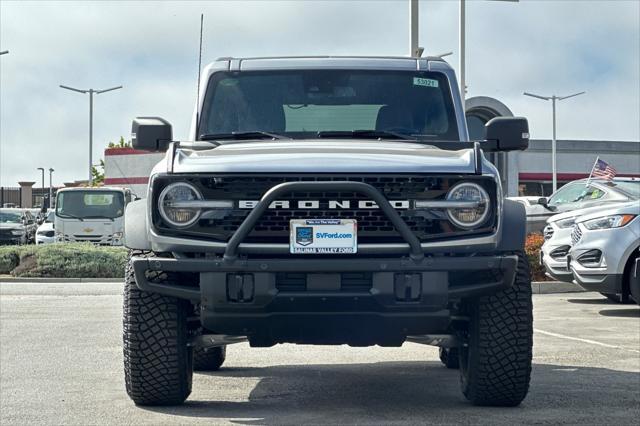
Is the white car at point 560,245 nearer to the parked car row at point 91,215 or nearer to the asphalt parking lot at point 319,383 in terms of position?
the asphalt parking lot at point 319,383

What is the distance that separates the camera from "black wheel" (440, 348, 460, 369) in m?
9.01

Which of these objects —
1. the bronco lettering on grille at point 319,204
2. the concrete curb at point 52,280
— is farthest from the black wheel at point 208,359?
the concrete curb at point 52,280

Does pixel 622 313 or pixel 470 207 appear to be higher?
pixel 470 207

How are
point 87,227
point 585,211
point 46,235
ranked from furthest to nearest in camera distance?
point 46,235, point 87,227, point 585,211

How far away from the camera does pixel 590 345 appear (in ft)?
34.8

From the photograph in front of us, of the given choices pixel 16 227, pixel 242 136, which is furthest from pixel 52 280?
pixel 16 227

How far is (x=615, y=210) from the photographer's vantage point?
1380 cm

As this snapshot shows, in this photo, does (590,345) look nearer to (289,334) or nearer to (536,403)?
(536,403)

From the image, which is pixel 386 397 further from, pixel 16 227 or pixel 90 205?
pixel 16 227

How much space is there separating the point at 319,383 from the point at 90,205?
66.5 ft

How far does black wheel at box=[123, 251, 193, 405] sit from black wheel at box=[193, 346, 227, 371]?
1905mm

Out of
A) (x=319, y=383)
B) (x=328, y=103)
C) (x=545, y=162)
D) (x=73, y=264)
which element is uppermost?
(x=545, y=162)

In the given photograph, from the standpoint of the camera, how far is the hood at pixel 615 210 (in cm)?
1362

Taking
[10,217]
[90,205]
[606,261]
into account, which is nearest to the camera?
[606,261]
